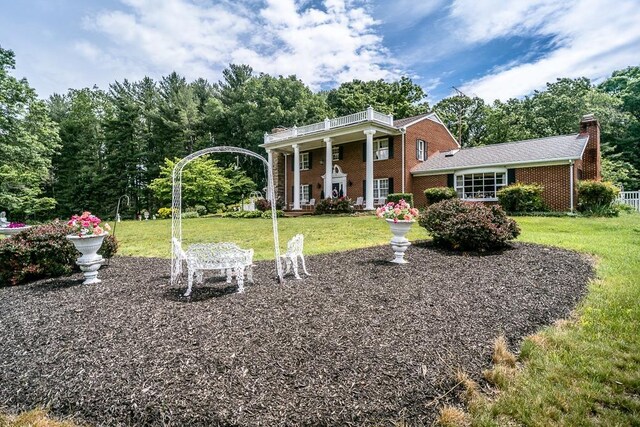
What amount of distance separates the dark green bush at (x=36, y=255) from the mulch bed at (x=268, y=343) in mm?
637

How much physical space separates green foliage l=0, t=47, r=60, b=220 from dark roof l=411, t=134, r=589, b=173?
22.7 m

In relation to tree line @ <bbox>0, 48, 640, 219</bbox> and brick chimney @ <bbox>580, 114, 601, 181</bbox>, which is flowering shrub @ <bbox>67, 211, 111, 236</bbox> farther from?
tree line @ <bbox>0, 48, 640, 219</bbox>

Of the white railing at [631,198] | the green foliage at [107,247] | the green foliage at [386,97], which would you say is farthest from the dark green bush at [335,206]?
the green foliage at [386,97]

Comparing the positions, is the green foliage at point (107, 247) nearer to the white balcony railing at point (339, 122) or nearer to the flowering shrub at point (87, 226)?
the flowering shrub at point (87, 226)

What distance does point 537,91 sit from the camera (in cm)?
3303

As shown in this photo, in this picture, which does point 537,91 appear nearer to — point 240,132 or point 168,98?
point 240,132

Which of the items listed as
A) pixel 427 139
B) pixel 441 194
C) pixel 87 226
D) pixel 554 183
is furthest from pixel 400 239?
pixel 427 139

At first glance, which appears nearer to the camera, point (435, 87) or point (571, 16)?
point (571, 16)

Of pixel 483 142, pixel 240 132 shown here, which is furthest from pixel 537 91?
pixel 240 132

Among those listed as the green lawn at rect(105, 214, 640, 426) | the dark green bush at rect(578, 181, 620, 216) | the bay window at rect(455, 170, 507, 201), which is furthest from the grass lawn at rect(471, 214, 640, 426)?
the bay window at rect(455, 170, 507, 201)

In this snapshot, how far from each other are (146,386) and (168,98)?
41.6 meters

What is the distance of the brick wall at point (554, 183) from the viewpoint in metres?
15.6

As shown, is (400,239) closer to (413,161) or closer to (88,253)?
(88,253)

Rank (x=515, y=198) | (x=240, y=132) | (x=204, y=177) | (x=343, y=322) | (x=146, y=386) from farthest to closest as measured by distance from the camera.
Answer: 1. (x=240, y=132)
2. (x=204, y=177)
3. (x=515, y=198)
4. (x=343, y=322)
5. (x=146, y=386)
